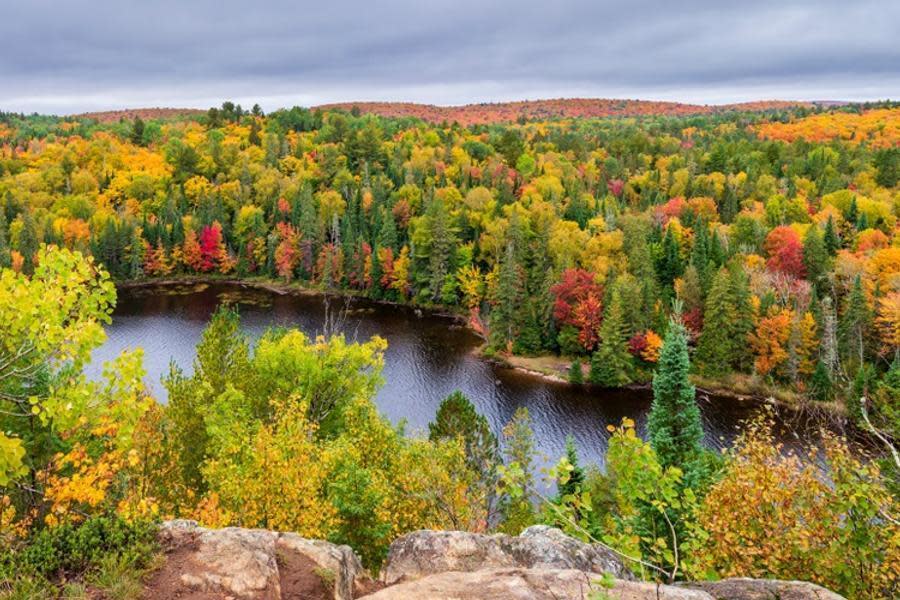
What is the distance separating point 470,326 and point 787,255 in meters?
35.0

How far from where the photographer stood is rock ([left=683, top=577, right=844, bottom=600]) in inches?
323

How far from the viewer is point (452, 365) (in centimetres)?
6259

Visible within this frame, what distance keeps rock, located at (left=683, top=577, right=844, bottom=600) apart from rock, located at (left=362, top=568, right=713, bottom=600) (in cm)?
63

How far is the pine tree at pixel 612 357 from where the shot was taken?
56.6 meters

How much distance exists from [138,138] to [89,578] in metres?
170

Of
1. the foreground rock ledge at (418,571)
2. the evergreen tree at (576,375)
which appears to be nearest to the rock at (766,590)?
the foreground rock ledge at (418,571)

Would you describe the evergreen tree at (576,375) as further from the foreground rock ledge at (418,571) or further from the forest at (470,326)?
the foreground rock ledge at (418,571)

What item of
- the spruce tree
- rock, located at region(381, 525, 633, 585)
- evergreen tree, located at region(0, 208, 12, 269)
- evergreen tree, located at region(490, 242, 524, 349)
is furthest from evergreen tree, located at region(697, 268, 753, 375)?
evergreen tree, located at region(0, 208, 12, 269)

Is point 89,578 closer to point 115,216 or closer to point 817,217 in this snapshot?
point 817,217

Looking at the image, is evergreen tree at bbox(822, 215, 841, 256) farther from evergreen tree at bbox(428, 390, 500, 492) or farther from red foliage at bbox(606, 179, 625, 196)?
evergreen tree at bbox(428, 390, 500, 492)

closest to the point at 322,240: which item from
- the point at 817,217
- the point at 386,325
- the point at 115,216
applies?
the point at 386,325

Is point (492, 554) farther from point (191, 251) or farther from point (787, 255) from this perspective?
point (191, 251)

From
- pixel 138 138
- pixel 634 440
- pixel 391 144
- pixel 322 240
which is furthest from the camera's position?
pixel 138 138

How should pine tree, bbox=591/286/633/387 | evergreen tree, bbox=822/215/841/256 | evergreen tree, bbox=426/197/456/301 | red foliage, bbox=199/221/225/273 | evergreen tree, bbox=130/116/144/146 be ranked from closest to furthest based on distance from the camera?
1. pine tree, bbox=591/286/633/387
2. evergreen tree, bbox=822/215/841/256
3. evergreen tree, bbox=426/197/456/301
4. red foliage, bbox=199/221/225/273
5. evergreen tree, bbox=130/116/144/146
